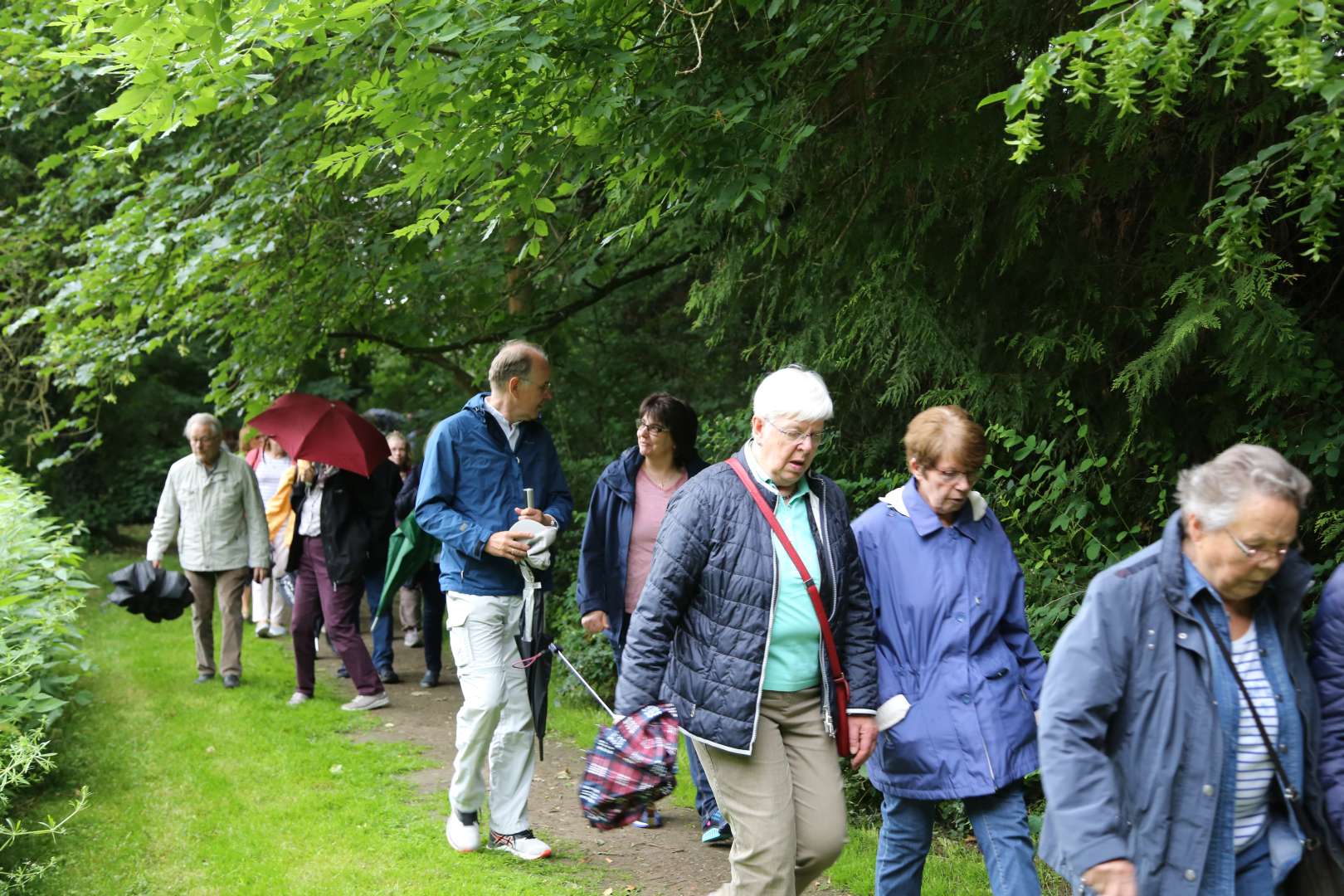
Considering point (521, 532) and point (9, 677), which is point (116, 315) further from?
point (521, 532)

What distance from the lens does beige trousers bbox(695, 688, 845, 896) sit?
4070 millimetres

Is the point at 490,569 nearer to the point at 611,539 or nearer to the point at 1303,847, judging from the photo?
the point at 611,539

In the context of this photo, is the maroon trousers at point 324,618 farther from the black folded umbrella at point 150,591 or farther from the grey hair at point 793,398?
the grey hair at point 793,398

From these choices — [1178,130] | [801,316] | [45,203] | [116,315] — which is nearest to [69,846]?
[801,316]

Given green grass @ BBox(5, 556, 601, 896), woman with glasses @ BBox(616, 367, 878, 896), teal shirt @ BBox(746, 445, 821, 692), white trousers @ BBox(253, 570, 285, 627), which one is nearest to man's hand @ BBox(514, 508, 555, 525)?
green grass @ BBox(5, 556, 601, 896)

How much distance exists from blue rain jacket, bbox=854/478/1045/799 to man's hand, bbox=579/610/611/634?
2402 millimetres

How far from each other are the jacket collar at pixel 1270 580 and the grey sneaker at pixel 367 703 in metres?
7.78

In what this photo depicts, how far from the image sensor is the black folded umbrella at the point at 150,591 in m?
10.2

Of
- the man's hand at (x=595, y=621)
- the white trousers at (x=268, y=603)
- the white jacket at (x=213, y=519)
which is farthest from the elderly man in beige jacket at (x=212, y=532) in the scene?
the man's hand at (x=595, y=621)

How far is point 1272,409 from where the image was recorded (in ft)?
18.3

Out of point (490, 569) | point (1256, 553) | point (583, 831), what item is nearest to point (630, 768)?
point (1256, 553)

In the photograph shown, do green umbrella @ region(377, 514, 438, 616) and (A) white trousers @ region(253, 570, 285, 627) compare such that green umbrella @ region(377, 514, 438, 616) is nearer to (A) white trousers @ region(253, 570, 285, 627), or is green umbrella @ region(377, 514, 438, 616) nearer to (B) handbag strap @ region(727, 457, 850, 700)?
(A) white trousers @ region(253, 570, 285, 627)

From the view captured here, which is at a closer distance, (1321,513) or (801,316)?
(1321,513)

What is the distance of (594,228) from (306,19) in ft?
10.2
